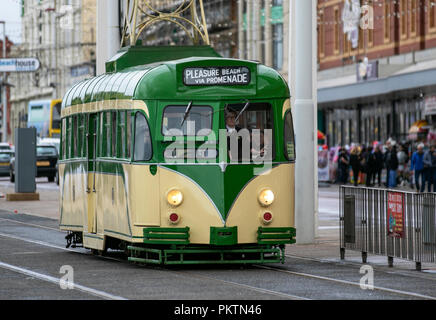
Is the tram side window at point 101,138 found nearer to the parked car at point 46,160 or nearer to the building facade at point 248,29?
the parked car at point 46,160

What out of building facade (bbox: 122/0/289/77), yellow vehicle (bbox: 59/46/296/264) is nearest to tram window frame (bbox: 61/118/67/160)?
yellow vehicle (bbox: 59/46/296/264)

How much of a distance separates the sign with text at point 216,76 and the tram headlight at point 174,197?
1447mm

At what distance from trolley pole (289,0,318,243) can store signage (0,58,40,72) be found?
33.7m

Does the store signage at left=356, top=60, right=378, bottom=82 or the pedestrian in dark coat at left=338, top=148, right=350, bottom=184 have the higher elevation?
the store signage at left=356, top=60, right=378, bottom=82

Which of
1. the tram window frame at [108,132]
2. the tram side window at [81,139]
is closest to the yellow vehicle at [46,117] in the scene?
the tram side window at [81,139]

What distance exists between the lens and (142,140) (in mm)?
17031

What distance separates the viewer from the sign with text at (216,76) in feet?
56.0

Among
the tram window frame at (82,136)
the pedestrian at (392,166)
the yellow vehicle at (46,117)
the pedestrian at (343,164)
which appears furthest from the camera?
the yellow vehicle at (46,117)

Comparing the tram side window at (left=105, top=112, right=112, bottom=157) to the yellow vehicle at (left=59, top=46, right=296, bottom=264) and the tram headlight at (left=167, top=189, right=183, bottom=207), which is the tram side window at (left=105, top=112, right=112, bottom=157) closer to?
the yellow vehicle at (left=59, top=46, right=296, bottom=264)

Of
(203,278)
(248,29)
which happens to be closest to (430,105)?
(248,29)

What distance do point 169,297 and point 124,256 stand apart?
649 centimetres

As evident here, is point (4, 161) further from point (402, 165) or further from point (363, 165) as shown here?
point (402, 165)

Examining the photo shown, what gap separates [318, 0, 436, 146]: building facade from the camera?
52.8 m

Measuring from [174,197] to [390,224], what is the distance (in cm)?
305
